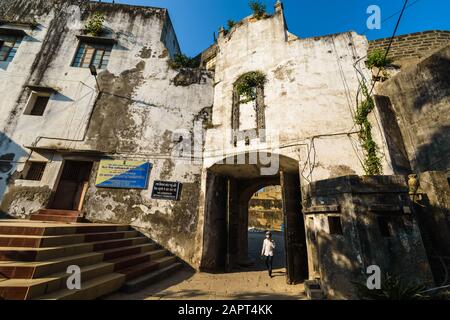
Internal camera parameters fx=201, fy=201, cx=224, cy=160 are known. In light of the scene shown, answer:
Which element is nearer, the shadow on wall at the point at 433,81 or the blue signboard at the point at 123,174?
the shadow on wall at the point at 433,81

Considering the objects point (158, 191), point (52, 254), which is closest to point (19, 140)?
point (158, 191)

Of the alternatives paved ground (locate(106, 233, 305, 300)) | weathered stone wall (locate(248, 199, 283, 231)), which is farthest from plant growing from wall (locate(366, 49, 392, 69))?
weathered stone wall (locate(248, 199, 283, 231))

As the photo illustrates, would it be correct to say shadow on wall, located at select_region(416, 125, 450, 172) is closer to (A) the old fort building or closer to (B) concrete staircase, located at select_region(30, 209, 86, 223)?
(A) the old fort building

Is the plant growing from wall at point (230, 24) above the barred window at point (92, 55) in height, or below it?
above

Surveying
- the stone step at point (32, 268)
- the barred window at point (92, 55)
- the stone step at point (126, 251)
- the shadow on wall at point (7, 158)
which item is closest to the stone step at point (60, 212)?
→ the shadow on wall at point (7, 158)

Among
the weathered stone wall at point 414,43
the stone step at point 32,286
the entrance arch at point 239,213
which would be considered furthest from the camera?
the weathered stone wall at point 414,43

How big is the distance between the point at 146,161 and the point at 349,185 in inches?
288

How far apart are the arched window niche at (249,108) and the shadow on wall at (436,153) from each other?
4655 mm

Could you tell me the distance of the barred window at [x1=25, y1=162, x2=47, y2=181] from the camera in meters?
8.09

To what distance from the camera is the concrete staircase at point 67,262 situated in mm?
3295

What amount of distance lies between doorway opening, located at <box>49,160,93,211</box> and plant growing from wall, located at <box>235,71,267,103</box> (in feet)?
23.9

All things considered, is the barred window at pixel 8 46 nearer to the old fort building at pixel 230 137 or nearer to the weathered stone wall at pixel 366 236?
the old fort building at pixel 230 137

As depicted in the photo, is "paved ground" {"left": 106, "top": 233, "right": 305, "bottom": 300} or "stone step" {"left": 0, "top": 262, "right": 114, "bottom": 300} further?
"paved ground" {"left": 106, "top": 233, "right": 305, "bottom": 300}
